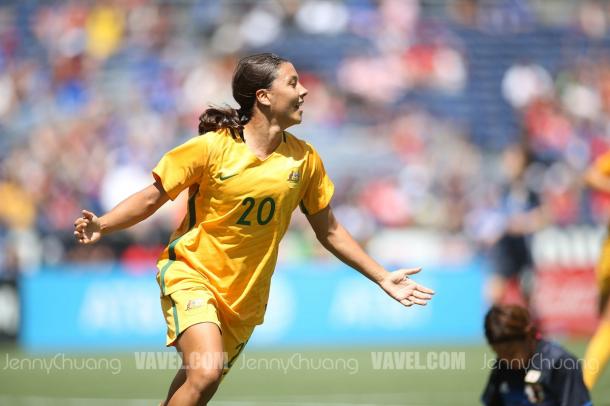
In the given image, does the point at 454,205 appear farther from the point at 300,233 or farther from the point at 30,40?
the point at 30,40

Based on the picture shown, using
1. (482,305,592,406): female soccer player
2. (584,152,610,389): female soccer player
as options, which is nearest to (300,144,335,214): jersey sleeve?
(482,305,592,406): female soccer player

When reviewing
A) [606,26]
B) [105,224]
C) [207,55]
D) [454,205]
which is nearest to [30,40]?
[207,55]

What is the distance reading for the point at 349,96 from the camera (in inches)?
735

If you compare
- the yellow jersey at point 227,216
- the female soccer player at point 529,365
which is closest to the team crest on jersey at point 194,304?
the yellow jersey at point 227,216

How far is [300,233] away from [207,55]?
4530mm

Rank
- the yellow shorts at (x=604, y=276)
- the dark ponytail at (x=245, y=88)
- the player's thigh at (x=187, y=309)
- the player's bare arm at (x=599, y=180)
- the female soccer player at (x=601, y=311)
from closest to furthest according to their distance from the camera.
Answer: the player's thigh at (x=187, y=309) → the dark ponytail at (x=245, y=88) → the female soccer player at (x=601, y=311) → the yellow shorts at (x=604, y=276) → the player's bare arm at (x=599, y=180)

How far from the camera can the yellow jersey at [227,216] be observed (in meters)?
5.31

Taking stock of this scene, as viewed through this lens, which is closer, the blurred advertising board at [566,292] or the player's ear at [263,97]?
the player's ear at [263,97]

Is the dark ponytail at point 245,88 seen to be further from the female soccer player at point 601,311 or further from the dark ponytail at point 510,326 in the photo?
the female soccer player at point 601,311

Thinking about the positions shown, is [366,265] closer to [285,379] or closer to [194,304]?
[194,304]

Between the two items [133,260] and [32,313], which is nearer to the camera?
[32,313]

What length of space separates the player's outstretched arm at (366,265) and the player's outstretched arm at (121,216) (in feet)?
3.18

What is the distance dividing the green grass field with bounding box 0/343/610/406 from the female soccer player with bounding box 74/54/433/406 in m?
3.64

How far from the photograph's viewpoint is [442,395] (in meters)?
9.30
